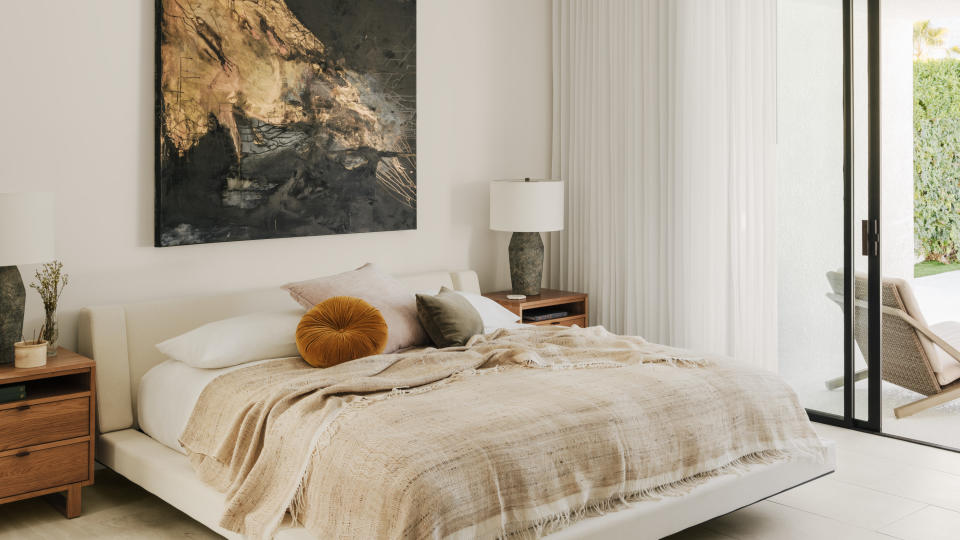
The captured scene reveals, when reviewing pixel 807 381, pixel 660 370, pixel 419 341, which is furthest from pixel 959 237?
pixel 419 341

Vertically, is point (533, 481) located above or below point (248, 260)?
below

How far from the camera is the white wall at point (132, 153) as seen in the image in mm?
3402

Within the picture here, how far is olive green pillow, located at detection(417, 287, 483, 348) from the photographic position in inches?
141

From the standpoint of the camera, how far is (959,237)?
399 cm

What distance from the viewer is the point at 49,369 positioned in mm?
3080

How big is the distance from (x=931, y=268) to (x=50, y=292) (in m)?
3.76

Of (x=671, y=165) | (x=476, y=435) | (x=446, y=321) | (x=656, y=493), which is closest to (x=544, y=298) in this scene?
(x=671, y=165)

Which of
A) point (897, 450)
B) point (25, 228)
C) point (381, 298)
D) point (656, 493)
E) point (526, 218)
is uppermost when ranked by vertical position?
point (526, 218)

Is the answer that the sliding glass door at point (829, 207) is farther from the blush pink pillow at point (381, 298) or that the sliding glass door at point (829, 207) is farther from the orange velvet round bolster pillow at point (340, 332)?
the orange velvet round bolster pillow at point (340, 332)

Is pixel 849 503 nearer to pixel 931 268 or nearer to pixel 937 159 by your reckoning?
pixel 931 268

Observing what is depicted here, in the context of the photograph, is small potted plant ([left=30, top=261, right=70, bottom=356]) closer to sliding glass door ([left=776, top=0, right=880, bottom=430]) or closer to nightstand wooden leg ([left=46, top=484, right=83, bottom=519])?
nightstand wooden leg ([left=46, top=484, right=83, bottom=519])

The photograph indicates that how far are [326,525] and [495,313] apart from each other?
1.83 metres

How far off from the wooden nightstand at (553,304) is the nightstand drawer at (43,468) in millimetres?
2149

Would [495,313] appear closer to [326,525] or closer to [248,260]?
[248,260]
